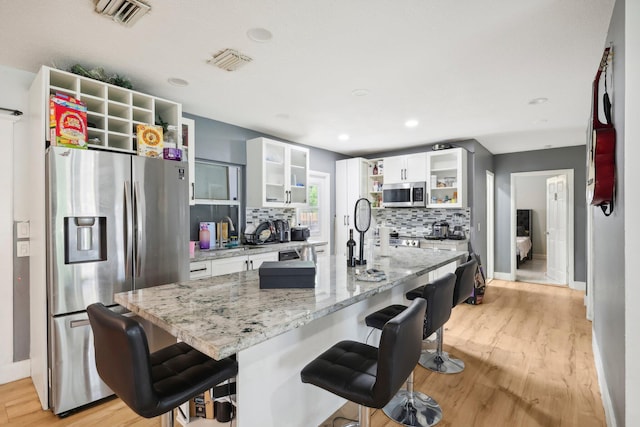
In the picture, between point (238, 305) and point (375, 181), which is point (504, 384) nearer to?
point (238, 305)

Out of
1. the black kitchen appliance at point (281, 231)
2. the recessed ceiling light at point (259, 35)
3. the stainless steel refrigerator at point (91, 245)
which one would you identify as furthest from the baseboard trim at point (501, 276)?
the recessed ceiling light at point (259, 35)

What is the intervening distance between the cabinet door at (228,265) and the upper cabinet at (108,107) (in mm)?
1163

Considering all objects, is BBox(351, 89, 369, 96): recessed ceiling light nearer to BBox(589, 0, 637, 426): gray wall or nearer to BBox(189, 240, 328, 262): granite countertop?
BBox(589, 0, 637, 426): gray wall

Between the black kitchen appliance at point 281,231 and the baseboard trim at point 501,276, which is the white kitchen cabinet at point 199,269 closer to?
→ the black kitchen appliance at point 281,231

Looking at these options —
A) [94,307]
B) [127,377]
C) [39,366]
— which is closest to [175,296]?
[94,307]

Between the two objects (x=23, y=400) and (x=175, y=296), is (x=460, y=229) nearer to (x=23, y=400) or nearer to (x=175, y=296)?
(x=175, y=296)

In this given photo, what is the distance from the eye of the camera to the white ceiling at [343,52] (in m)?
1.82

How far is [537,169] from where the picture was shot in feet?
19.2

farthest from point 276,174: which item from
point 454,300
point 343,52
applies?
point 454,300

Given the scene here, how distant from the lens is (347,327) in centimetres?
204

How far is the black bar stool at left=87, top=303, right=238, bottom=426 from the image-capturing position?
1053mm

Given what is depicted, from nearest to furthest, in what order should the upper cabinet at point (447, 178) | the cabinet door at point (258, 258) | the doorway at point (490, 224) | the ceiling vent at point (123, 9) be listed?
1. the ceiling vent at point (123, 9)
2. the cabinet door at point (258, 258)
3. the upper cabinet at point (447, 178)
4. the doorway at point (490, 224)

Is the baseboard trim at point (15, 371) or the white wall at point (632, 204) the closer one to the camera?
the white wall at point (632, 204)

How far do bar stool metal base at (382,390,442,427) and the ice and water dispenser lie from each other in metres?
2.22
